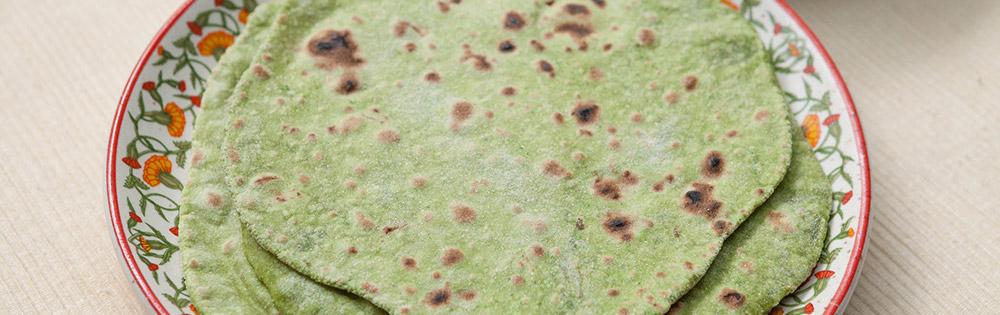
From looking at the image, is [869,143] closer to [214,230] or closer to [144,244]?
[214,230]

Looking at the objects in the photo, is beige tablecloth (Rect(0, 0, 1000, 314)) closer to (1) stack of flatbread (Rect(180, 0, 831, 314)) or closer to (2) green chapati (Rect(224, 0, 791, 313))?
(1) stack of flatbread (Rect(180, 0, 831, 314))

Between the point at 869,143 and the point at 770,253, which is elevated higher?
the point at 770,253

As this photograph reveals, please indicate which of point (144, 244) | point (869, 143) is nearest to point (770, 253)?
point (869, 143)

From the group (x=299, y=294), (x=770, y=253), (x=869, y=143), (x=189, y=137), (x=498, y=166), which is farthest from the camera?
(x=869, y=143)

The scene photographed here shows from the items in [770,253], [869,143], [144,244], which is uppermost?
[144,244]

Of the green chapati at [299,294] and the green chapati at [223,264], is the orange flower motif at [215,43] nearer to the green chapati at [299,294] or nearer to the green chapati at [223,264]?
the green chapati at [223,264]

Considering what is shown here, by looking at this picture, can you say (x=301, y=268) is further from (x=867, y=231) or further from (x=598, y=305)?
(x=867, y=231)
